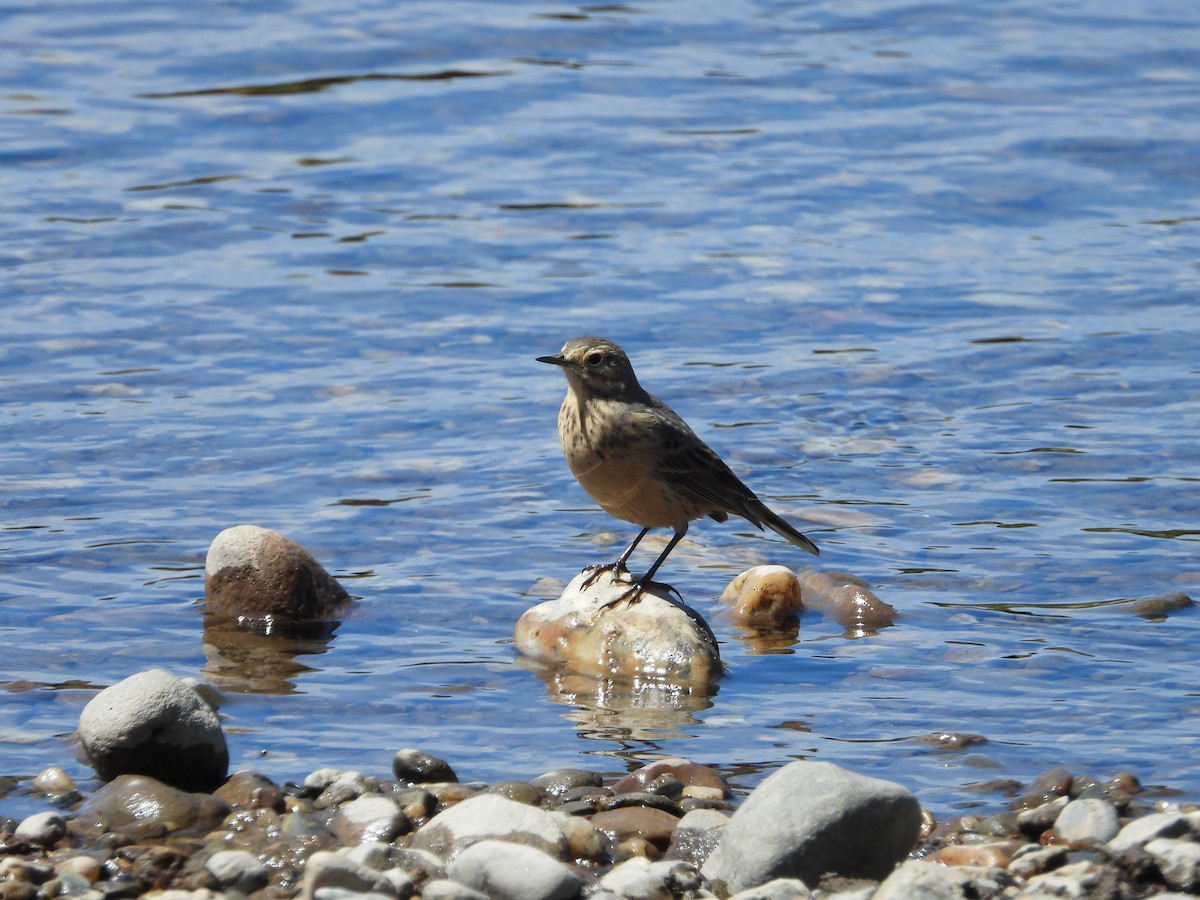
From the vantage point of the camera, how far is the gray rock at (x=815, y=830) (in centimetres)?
595

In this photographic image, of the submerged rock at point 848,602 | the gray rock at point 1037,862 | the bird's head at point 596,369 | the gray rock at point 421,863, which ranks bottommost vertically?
the submerged rock at point 848,602

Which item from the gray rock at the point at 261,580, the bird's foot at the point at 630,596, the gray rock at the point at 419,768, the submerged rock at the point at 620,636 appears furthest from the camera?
the gray rock at the point at 261,580

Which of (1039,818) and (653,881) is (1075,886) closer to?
(1039,818)

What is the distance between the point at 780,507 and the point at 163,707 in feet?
16.1

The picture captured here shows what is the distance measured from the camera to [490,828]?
629cm

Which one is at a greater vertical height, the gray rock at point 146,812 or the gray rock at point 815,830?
the gray rock at point 815,830

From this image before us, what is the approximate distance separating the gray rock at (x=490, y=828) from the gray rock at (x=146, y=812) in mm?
866

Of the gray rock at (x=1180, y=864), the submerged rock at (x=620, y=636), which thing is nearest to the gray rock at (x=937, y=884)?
the gray rock at (x=1180, y=864)

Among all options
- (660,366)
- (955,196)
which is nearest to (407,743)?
(660,366)

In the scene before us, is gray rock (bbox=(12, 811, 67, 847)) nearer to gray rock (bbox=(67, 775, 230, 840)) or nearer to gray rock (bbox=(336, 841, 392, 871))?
gray rock (bbox=(67, 775, 230, 840))

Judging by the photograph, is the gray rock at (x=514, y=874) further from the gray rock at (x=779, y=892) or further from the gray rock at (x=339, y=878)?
the gray rock at (x=779, y=892)

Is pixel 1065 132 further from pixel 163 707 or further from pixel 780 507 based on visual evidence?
pixel 163 707

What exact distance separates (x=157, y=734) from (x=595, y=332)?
23.3 ft

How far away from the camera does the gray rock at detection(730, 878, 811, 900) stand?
5.66 meters
